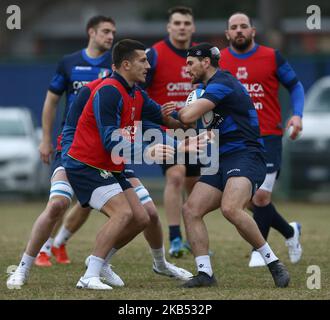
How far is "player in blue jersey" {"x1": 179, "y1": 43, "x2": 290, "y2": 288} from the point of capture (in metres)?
8.57

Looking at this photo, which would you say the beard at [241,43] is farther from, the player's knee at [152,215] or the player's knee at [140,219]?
the player's knee at [140,219]

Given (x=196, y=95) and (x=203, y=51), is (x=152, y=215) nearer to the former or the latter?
(x=196, y=95)

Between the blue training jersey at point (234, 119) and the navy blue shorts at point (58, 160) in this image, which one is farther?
the navy blue shorts at point (58, 160)

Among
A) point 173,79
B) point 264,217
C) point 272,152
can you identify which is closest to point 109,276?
point 264,217

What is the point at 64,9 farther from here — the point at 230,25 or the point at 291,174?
the point at 230,25

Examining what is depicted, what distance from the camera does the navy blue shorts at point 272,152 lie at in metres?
10.6

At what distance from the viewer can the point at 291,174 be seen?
1962 centimetres

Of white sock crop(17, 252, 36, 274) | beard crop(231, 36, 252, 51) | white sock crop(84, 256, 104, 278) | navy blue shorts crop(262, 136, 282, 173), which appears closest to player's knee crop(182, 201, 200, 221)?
white sock crop(84, 256, 104, 278)

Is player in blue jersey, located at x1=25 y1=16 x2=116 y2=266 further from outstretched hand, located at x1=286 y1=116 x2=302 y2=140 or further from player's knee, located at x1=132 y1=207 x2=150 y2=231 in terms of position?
player's knee, located at x1=132 y1=207 x2=150 y2=231

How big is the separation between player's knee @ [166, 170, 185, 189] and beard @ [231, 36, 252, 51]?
1584mm

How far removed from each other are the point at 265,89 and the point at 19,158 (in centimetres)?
991

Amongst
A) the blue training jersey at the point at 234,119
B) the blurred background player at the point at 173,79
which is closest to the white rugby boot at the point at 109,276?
the blue training jersey at the point at 234,119

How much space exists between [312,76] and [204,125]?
12.5 metres

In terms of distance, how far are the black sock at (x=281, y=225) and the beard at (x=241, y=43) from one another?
62.8 inches
